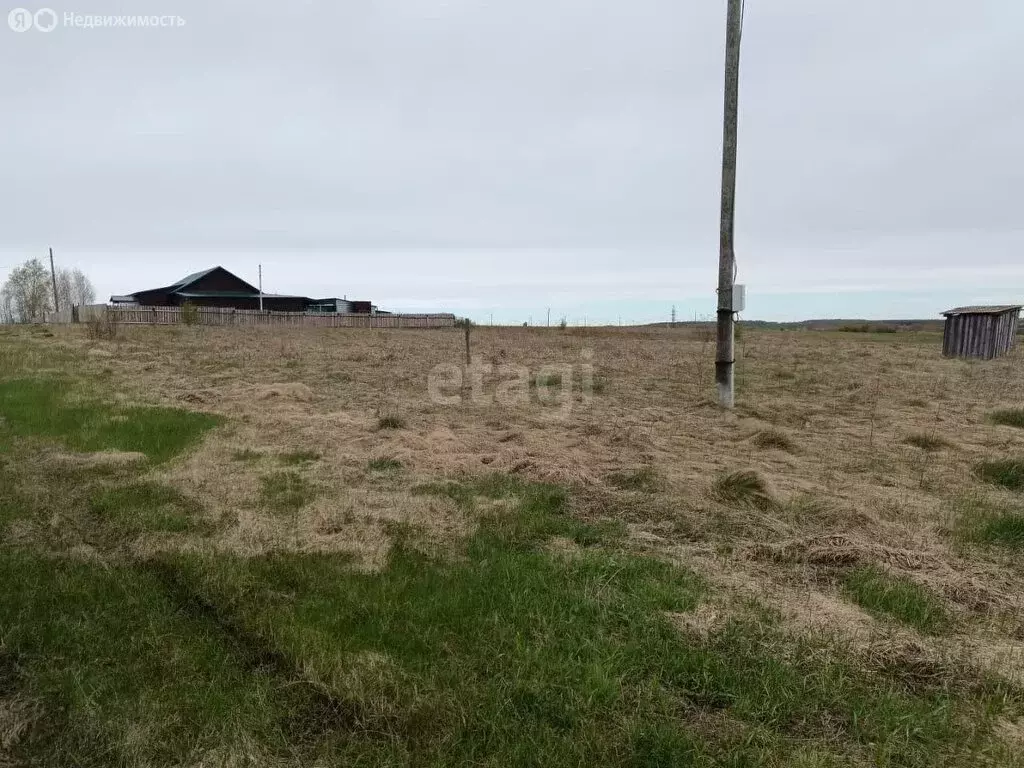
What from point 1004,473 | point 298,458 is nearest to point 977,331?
point 1004,473

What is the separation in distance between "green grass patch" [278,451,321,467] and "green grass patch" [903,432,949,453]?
6776 millimetres

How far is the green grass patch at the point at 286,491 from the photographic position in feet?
15.8

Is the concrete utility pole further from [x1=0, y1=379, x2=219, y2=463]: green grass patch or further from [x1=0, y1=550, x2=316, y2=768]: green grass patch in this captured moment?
[x1=0, y1=550, x2=316, y2=768]: green grass patch

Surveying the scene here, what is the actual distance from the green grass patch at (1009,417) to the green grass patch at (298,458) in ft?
30.0

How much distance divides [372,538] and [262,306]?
2031 inches

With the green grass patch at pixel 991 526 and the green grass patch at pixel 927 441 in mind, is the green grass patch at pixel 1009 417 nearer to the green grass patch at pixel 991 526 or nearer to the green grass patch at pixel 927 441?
the green grass patch at pixel 927 441

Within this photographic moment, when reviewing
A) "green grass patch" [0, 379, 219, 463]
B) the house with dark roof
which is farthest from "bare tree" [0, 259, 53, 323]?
"green grass patch" [0, 379, 219, 463]

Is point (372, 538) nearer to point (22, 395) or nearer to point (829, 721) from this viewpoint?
point (829, 721)

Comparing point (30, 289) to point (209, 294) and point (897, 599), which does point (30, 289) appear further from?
point (897, 599)

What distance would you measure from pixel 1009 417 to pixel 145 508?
34.8 feet

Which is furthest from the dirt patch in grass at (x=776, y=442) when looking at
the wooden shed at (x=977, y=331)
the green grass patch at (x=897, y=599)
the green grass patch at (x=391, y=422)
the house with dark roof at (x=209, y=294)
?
the house with dark roof at (x=209, y=294)

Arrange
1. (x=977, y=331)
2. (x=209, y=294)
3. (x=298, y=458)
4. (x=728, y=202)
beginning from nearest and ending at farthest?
1. (x=298, y=458)
2. (x=728, y=202)
3. (x=977, y=331)
4. (x=209, y=294)

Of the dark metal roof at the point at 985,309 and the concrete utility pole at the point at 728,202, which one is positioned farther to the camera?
the dark metal roof at the point at 985,309

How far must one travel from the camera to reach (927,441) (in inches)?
276
